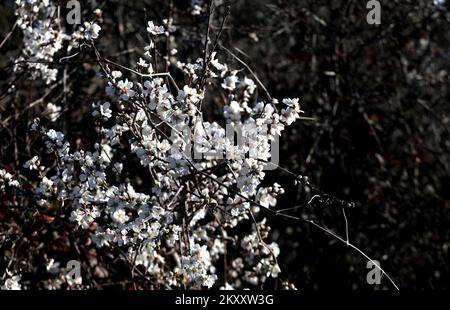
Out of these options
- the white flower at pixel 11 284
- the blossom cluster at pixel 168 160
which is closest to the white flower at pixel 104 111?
the blossom cluster at pixel 168 160

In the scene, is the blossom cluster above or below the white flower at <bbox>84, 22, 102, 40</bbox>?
below

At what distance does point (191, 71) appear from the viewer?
2.60 metres

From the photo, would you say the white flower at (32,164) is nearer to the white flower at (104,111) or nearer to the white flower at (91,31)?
Answer: the white flower at (104,111)

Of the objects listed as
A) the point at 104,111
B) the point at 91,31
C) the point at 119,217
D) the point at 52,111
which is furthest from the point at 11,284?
the point at 91,31

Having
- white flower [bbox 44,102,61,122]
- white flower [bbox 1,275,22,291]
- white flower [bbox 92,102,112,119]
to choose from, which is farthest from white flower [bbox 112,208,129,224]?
white flower [bbox 44,102,61,122]

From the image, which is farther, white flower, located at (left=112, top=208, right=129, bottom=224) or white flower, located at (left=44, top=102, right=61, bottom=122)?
white flower, located at (left=44, top=102, right=61, bottom=122)

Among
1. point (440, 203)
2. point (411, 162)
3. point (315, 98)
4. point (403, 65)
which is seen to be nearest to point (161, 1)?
point (315, 98)

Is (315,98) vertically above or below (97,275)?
above

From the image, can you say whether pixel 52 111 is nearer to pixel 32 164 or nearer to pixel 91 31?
pixel 32 164

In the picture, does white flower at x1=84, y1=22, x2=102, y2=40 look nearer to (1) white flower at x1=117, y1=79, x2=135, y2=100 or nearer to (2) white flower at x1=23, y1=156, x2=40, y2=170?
(1) white flower at x1=117, y1=79, x2=135, y2=100

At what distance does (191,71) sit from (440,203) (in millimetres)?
3013

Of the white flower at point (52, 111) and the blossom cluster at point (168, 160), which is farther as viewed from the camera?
the white flower at point (52, 111)

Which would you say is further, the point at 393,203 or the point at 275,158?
the point at 393,203

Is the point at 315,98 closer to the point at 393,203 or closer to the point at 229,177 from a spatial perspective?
the point at 393,203
